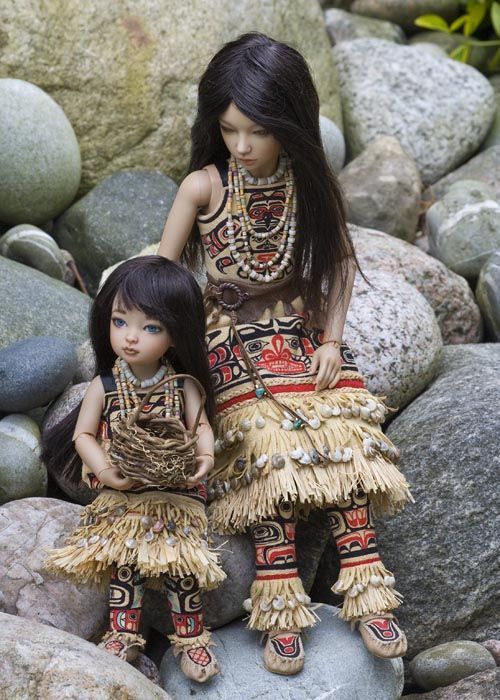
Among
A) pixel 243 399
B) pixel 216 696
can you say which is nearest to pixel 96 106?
pixel 243 399

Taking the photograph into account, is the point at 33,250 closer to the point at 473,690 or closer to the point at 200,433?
the point at 200,433

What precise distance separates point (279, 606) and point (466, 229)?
2.91m

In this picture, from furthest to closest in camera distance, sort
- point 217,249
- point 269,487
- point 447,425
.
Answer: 1. point 447,425
2. point 217,249
3. point 269,487

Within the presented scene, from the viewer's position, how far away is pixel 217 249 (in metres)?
3.78

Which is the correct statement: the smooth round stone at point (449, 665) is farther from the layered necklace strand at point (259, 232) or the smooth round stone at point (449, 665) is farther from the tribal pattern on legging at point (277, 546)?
the layered necklace strand at point (259, 232)

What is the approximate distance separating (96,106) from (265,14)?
46.8 inches

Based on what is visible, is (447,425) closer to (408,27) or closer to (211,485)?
(211,485)

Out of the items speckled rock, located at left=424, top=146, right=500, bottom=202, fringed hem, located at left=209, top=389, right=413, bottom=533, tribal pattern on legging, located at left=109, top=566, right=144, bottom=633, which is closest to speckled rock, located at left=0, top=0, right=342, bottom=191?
speckled rock, located at left=424, top=146, right=500, bottom=202

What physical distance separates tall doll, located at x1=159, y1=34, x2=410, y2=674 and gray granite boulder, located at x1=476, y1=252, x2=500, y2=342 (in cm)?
162

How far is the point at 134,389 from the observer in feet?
10.9

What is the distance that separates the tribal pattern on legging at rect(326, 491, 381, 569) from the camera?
341 centimetres

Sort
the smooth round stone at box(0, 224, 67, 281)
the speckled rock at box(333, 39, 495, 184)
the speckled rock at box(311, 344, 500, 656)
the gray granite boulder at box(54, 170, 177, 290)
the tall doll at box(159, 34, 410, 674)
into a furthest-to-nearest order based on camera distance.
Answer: the speckled rock at box(333, 39, 495, 184)
the gray granite boulder at box(54, 170, 177, 290)
the smooth round stone at box(0, 224, 67, 281)
the speckled rock at box(311, 344, 500, 656)
the tall doll at box(159, 34, 410, 674)

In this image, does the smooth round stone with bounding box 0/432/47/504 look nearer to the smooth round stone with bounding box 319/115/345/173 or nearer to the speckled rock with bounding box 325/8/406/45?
the smooth round stone with bounding box 319/115/345/173

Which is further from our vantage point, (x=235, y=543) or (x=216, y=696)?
(x=235, y=543)
